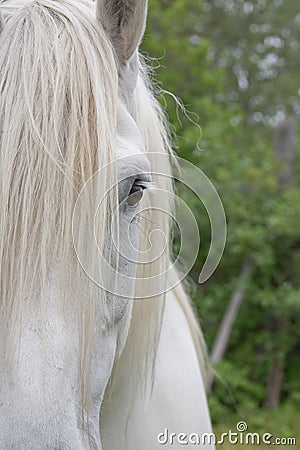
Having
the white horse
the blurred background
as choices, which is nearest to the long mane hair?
the white horse

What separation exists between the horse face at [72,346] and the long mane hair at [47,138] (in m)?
0.02

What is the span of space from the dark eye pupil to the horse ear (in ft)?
0.92

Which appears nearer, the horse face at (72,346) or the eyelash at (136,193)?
the horse face at (72,346)

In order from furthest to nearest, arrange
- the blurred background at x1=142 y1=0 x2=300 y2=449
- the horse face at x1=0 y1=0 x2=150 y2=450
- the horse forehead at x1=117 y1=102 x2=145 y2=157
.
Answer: the blurred background at x1=142 y1=0 x2=300 y2=449, the horse forehead at x1=117 y1=102 x2=145 y2=157, the horse face at x1=0 y1=0 x2=150 y2=450

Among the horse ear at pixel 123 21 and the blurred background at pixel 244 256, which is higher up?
the horse ear at pixel 123 21

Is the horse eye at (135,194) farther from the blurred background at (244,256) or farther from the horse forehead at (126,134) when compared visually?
the blurred background at (244,256)

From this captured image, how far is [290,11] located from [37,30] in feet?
36.3

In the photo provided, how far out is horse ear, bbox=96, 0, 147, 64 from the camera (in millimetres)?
1229

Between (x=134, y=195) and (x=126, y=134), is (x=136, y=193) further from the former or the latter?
(x=126, y=134)

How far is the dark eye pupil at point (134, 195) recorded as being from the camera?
118 centimetres

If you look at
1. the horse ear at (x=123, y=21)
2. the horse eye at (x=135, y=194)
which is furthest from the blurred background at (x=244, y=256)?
the horse eye at (x=135, y=194)

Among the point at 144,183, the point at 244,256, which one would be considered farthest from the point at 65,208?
the point at 244,256

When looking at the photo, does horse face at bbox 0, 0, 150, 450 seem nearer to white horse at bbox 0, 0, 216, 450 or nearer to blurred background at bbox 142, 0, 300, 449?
white horse at bbox 0, 0, 216, 450

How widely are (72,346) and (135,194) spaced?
0.33 meters
